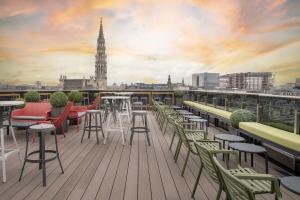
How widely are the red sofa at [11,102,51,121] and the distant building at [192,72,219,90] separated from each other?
80.1 ft

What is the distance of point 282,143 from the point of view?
11.9 feet

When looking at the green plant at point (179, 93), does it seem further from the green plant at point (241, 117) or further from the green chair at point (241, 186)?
the green chair at point (241, 186)

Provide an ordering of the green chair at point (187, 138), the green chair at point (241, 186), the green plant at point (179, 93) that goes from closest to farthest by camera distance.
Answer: the green chair at point (241, 186) → the green chair at point (187, 138) → the green plant at point (179, 93)

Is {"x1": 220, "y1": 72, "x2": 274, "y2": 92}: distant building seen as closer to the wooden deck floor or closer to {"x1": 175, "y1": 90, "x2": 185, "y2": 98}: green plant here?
{"x1": 175, "y1": 90, "x2": 185, "y2": 98}: green plant

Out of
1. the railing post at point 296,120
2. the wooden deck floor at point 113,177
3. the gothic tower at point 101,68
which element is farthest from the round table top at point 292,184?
the gothic tower at point 101,68

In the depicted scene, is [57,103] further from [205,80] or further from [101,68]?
[101,68]

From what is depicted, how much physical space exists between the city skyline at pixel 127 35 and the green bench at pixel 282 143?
14.3 m

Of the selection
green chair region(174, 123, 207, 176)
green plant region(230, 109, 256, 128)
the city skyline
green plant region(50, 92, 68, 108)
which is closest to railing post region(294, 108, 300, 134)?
green plant region(230, 109, 256, 128)

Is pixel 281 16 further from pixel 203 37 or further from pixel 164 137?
pixel 164 137

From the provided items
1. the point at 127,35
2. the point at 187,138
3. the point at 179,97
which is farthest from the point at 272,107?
the point at 127,35

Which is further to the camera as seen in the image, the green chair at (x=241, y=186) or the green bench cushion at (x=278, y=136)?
the green bench cushion at (x=278, y=136)

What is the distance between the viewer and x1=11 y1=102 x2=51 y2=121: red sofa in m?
6.43

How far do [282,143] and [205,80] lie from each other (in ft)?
98.5

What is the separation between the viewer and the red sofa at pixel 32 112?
643cm
